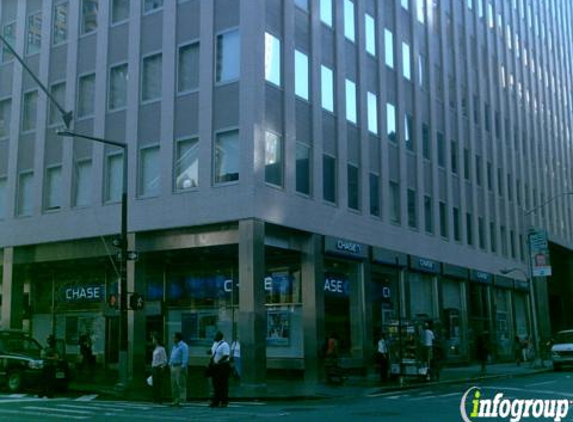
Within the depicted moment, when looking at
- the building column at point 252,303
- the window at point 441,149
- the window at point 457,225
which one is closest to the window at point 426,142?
the window at point 441,149

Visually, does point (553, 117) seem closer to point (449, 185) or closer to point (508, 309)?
point (508, 309)

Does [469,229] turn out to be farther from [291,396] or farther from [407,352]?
[291,396]

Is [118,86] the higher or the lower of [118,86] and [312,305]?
the higher

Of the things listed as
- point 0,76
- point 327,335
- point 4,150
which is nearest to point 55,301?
point 4,150

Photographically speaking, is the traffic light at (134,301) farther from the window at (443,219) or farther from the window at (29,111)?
the window at (443,219)

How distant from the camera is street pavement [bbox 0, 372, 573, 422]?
15422 millimetres

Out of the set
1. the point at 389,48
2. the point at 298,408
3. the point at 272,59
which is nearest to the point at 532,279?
the point at 389,48

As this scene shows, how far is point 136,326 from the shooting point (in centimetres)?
2858

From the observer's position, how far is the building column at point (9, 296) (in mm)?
32719

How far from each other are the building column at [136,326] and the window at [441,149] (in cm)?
1910

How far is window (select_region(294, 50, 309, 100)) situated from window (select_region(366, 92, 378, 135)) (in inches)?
211

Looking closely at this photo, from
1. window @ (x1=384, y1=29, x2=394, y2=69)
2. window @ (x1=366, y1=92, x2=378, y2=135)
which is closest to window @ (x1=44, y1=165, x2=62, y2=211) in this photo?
window @ (x1=366, y1=92, x2=378, y2=135)

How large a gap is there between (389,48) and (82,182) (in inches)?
638

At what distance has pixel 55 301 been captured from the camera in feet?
118
